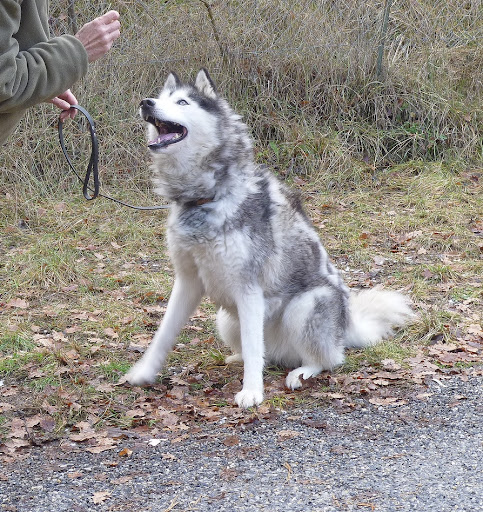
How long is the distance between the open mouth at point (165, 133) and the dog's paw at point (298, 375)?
1472 mm

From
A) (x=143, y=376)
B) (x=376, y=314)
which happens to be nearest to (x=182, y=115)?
(x=143, y=376)

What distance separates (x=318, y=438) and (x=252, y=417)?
1.25 feet

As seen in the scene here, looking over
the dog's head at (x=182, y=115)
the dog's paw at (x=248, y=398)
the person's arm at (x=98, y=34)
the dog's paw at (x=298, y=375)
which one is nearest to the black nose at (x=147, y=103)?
the dog's head at (x=182, y=115)

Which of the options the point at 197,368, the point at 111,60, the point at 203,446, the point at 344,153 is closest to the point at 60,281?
the point at 197,368

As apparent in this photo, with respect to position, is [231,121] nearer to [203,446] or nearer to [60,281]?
[203,446]

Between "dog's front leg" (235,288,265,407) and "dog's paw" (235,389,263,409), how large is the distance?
0.7 inches

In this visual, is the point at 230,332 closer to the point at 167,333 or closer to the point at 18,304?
the point at 167,333

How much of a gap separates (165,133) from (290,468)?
74.1 inches

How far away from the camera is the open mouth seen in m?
3.85

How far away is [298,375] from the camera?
417cm

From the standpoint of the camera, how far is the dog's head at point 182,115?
12.5 feet

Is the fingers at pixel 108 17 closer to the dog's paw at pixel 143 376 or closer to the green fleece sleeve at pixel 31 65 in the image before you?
the green fleece sleeve at pixel 31 65

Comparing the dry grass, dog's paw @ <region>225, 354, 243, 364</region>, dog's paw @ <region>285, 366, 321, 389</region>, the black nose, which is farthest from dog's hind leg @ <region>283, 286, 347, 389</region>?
the dry grass

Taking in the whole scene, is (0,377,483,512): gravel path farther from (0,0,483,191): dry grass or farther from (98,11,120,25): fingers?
(0,0,483,191): dry grass
